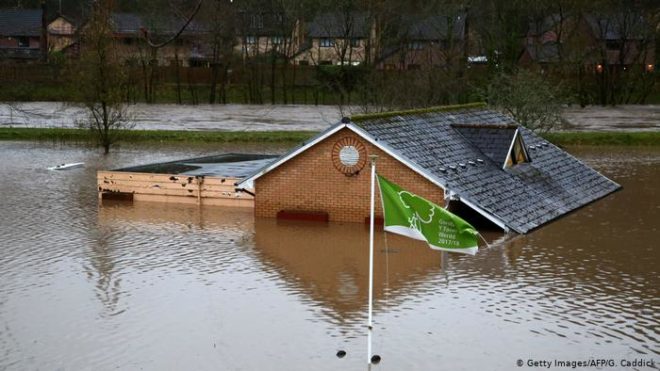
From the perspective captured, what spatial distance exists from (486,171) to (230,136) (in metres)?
21.6

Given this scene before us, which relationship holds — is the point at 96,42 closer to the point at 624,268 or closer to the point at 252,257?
the point at 252,257

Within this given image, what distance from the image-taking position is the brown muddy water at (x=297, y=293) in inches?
527

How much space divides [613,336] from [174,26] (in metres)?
58.3

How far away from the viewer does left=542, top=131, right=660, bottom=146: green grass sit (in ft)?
138

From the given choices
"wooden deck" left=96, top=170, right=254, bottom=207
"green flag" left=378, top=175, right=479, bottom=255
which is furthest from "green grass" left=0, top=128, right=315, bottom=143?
"green flag" left=378, top=175, right=479, bottom=255

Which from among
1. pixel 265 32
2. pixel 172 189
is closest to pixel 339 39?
pixel 265 32

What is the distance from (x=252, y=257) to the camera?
64.3 ft

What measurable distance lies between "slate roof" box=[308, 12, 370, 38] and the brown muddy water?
4224cm

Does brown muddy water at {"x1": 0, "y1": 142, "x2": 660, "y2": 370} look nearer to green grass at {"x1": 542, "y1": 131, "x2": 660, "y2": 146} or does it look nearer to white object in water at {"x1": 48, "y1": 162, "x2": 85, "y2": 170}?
white object in water at {"x1": 48, "y1": 162, "x2": 85, "y2": 170}

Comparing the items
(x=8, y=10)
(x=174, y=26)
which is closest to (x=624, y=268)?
(x=174, y=26)

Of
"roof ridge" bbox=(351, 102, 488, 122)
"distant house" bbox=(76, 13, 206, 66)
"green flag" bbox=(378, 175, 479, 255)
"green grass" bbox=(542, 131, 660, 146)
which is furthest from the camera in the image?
"distant house" bbox=(76, 13, 206, 66)

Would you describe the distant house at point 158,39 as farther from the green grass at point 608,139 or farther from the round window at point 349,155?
the round window at point 349,155

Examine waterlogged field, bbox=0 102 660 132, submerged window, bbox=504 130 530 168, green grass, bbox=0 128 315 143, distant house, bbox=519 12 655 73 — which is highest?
distant house, bbox=519 12 655 73

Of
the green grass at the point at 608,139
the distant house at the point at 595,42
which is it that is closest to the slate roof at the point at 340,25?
the distant house at the point at 595,42
